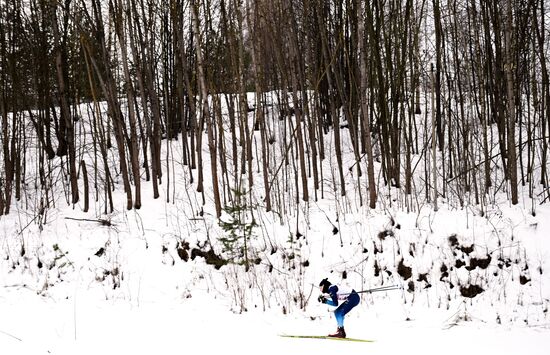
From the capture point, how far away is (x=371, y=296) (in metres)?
8.12

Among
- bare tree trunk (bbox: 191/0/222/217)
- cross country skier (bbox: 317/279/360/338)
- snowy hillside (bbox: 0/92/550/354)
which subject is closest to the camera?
cross country skier (bbox: 317/279/360/338)

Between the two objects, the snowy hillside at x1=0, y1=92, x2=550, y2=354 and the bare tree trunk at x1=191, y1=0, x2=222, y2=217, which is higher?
the bare tree trunk at x1=191, y1=0, x2=222, y2=217

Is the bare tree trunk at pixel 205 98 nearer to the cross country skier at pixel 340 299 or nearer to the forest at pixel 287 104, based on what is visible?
the forest at pixel 287 104

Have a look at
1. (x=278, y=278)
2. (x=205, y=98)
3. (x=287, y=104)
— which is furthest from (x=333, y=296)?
(x=287, y=104)

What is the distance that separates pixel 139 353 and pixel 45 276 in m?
3.91

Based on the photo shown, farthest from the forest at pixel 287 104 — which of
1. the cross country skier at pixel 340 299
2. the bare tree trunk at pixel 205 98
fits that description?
the cross country skier at pixel 340 299

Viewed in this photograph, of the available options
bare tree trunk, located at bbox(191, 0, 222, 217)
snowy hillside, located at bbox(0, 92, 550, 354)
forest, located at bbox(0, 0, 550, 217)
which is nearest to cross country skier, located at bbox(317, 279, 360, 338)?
Answer: snowy hillside, located at bbox(0, 92, 550, 354)

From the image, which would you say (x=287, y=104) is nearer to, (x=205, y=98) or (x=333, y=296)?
(x=205, y=98)

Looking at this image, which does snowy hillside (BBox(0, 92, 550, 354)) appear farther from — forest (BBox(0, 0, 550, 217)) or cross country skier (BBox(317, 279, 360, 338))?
forest (BBox(0, 0, 550, 217))

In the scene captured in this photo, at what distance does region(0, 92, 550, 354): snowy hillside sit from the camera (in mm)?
6879

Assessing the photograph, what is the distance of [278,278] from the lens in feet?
29.2

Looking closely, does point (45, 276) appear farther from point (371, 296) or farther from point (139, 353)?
point (371, 296)

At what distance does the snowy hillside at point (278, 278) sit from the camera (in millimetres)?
6879

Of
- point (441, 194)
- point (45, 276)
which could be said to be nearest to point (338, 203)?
point (441, 194)
